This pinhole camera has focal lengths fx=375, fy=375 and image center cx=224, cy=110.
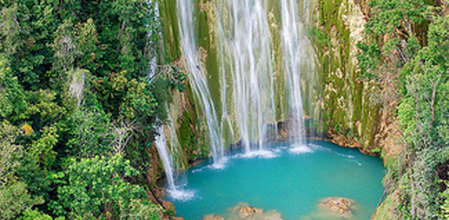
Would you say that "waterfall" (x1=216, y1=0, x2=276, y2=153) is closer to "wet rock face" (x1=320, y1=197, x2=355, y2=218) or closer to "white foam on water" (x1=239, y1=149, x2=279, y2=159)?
"white foam on water" (x1=239, y1=149, x2=279, y2=159)

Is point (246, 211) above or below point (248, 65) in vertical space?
below

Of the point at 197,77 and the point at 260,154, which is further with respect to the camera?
the point at 260,154

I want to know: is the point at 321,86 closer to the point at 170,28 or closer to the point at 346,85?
the point at 346,85

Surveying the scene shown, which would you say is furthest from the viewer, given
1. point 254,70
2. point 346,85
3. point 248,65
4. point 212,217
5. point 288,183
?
point 254,70

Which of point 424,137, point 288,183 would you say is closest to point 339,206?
point 288,183

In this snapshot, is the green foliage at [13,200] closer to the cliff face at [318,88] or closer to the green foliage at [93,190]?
the green foliage at [93,190]

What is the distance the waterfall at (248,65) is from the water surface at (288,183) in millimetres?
1533

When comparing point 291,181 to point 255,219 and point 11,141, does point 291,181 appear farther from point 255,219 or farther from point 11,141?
point 11,141

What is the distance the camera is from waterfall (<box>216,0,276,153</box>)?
1728 cm

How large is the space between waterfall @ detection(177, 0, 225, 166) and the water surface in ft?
3.49

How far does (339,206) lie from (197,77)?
771cm

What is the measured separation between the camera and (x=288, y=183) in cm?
1502

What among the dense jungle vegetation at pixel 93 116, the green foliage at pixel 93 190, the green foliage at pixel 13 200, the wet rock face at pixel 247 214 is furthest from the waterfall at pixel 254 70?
the green foliage at pixel 13 200

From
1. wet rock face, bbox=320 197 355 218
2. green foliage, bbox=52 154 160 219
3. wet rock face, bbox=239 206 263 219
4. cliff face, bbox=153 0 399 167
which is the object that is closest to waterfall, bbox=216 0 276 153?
cliff face, bbox=153 0 399 167
